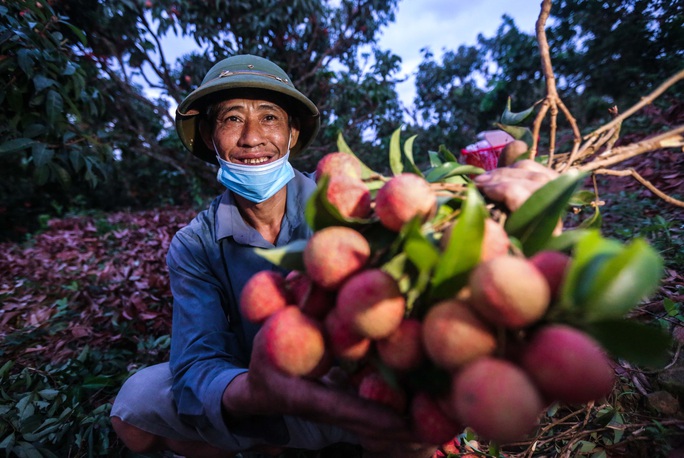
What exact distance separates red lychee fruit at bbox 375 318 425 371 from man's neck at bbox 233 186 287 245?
1.06 m

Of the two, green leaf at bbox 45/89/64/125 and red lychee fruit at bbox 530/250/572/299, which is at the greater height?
green leaf at bbox 45/89/64/125

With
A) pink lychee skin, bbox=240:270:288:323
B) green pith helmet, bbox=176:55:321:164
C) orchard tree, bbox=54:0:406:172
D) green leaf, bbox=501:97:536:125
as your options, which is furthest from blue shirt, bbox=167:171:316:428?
orchard tree, bbox=54:0:406:172

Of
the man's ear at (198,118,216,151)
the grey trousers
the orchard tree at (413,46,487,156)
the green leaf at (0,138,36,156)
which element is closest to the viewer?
the grey trousers

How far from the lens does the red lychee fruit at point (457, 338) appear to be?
477mm

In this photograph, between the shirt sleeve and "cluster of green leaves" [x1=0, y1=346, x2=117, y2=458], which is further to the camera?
"cluster of green leaves" [x1=0, y1=346, x2=117, y2=458]

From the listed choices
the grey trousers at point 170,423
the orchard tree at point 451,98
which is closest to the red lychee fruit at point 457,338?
the grey trousers at point 170,423

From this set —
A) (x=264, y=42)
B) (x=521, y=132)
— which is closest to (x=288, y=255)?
(x=521, y=132)

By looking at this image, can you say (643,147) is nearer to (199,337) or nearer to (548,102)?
(548,102)

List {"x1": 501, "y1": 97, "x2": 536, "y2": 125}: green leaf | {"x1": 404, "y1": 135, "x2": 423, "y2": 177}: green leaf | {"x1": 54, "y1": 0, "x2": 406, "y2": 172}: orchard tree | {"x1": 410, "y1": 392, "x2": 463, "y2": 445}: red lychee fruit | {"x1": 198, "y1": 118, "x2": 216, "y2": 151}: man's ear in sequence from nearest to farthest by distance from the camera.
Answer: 1. {"x1": 410, "y1": 392, "x2": 463, "y2": 445}: red lychee fruit
2. {"x1": 404, "y1": 135, "x2": 423, "y2": 177}: green leaf
3. {"x1": 501, "y1": 97, "x2": 536, "y2": 125}: green leaf
4. {"x1": 198, "y1": 118, "x2": 216, "y2": 151}: man's ear
5. {"x1": 54, "y1": 0, "x2": 406, "y2": 172}: orchard tree

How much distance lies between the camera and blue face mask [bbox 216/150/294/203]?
1.44 metres

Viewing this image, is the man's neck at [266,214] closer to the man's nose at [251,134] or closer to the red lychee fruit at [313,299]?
the man's nose at [251,134]

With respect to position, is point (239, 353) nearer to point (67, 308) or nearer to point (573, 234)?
point (573, 234)

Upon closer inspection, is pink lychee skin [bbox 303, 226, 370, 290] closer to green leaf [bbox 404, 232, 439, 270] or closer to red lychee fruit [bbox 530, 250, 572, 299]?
green leaf [bbox 404, 232, 439, 270]

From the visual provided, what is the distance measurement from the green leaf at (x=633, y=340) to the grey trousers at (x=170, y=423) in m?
0.98
